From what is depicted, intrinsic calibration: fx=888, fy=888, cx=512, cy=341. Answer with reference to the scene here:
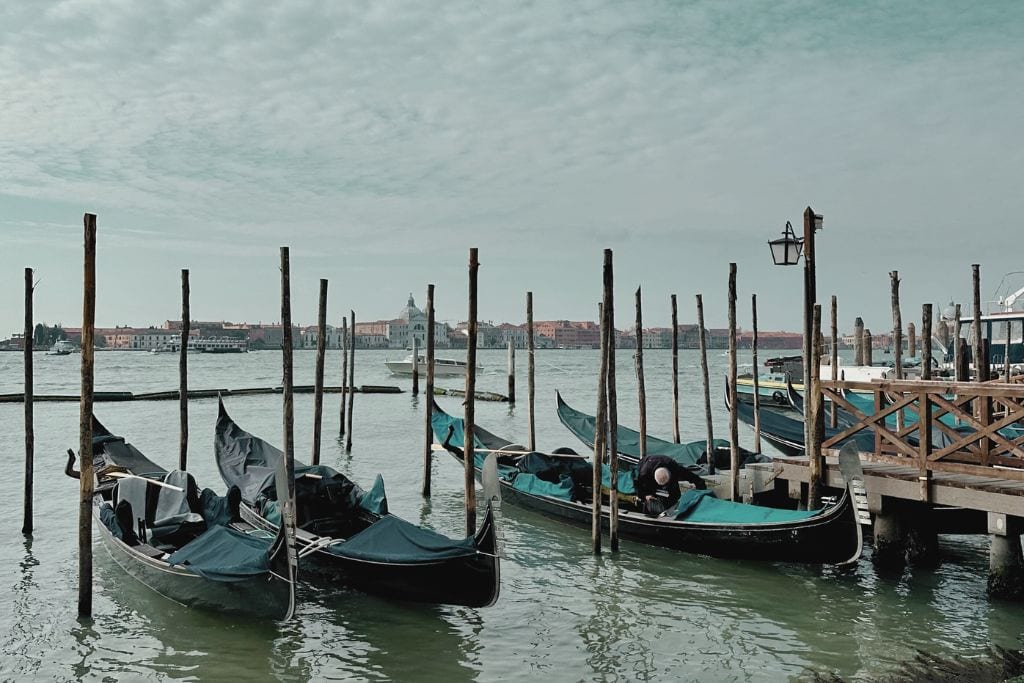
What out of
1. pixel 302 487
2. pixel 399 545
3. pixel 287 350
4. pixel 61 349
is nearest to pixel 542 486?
pixel 302 487

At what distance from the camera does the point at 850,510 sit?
6.33 metres

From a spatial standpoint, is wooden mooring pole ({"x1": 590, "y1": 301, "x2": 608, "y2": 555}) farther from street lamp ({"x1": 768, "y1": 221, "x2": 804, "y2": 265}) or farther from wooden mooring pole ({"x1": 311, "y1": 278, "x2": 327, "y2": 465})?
wooden mooring pole ({"x1": 311, "y1": 278, "x2": 327, "y2": 465})

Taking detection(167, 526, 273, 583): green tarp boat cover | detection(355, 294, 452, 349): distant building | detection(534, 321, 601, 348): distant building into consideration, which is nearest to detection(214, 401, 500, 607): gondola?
detection(167, 526, 273, 583): green tarp boat cover

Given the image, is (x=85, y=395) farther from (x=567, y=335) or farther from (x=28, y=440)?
(x=567, y=335)

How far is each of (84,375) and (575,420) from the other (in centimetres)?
759

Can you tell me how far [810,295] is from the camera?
23.8 feet

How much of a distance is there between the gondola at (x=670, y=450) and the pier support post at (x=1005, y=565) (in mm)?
3233

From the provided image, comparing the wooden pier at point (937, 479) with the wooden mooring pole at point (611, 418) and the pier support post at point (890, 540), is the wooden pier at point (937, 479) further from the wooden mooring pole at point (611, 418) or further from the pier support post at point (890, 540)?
the wooden mooring pole at point (611, 418)

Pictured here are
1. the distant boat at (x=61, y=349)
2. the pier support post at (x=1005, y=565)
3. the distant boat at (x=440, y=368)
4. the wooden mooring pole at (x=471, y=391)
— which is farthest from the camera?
the distant boat at (x=61, y=349)

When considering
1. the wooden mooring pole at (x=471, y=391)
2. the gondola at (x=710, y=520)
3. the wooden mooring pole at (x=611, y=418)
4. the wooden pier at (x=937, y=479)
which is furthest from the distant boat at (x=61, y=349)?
the wooden pier at (x=937, y=479)

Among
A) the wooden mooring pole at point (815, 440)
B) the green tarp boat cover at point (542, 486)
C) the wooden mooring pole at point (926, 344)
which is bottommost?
the green tarp boat cover at point (542, 486)

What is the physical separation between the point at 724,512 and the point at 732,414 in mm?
1943

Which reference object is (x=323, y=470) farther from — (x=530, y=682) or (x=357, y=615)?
(x=530, y=682)

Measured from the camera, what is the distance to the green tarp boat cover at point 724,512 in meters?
6.87
